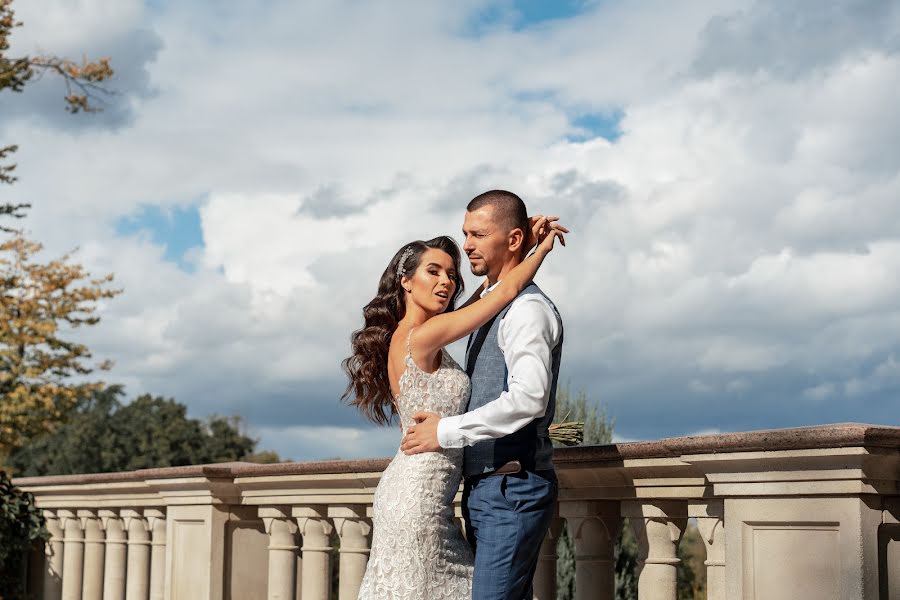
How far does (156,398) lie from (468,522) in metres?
26.8

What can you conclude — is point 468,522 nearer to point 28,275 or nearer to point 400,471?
point 400,471

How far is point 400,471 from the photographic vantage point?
3846 mm

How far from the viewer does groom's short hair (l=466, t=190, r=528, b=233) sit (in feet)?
12.2

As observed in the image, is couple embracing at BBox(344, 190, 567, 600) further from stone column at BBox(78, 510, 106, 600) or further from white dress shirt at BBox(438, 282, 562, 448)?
stone column at BBox(78, 510, 106, 600)

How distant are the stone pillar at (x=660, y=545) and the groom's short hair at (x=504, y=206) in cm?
113

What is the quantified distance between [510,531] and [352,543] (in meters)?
2.22

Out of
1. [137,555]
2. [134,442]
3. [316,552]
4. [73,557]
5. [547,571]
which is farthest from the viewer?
[134,442]

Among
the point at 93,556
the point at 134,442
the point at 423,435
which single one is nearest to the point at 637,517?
the point at 423,435

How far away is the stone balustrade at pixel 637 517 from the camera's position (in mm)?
3270

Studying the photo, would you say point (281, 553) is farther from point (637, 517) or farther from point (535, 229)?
point (535, 229)

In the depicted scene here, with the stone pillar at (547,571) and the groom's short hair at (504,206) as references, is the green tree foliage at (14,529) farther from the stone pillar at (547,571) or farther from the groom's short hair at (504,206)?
the groom's short hair at (504,206)

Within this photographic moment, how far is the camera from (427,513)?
149 inches

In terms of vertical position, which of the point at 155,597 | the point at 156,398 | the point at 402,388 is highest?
the point at 156,398

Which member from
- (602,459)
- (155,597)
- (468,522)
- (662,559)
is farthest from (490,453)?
(155,597)
